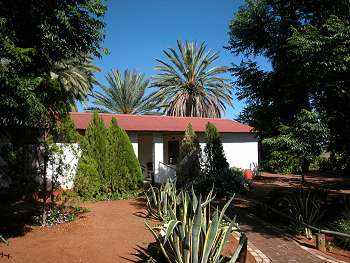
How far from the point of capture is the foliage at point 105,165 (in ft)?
44.3

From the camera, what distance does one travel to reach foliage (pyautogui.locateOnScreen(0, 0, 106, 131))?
557 centimetres

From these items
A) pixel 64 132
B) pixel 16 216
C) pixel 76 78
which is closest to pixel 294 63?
pixel 64 132

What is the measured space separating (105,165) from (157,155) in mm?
5265

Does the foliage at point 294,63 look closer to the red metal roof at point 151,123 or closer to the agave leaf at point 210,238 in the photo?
the agave leaf at point 210,238

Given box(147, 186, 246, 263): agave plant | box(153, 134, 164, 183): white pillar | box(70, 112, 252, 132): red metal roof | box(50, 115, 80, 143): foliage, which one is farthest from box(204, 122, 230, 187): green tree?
box(147, 186, 246, 263): agave plant

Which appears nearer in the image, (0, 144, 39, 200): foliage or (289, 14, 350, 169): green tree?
(289, 14, 350, 169): green tree

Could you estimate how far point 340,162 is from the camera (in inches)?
392

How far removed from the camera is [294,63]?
399 inches

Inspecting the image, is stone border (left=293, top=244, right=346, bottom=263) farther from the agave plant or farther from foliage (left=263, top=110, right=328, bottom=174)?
foliage (left=263, top=110, right=328, bottom=174)

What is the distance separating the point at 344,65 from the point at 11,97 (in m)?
6.68

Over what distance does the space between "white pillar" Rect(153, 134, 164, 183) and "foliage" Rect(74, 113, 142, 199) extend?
363cm

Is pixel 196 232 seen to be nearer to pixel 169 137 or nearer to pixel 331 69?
pixel 331 69

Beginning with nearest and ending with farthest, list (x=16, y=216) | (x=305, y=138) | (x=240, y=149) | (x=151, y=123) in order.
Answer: (x=305, y=138), (x=16, y=216), (x=151, y=123), (x=240, y=149)

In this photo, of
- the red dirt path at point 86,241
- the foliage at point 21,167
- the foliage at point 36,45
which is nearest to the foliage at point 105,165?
the red dirt path at point 86,241
